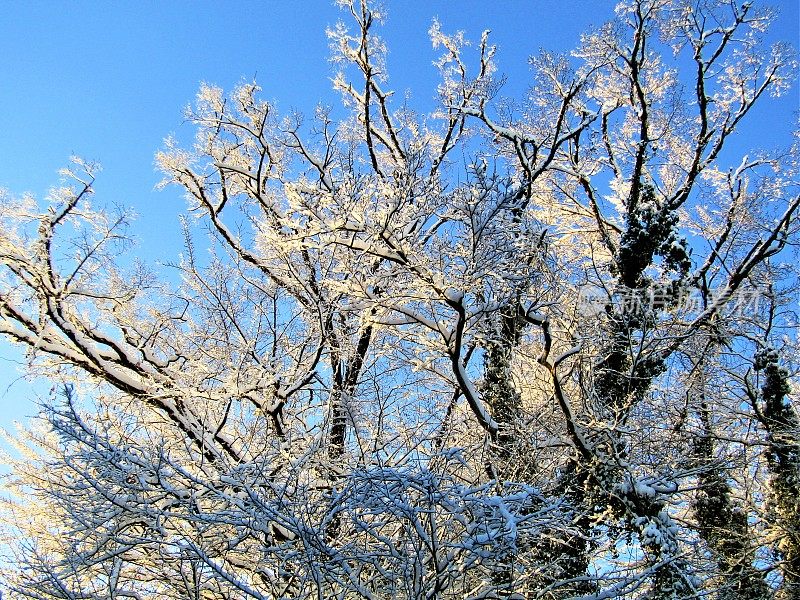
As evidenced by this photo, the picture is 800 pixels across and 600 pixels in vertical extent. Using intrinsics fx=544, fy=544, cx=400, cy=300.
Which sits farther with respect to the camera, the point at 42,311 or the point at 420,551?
the point at 42,311

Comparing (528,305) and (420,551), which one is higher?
(528,305)

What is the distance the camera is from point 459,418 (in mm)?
9242

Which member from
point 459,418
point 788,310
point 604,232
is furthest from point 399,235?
point 788,310

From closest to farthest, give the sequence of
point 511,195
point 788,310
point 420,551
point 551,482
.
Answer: point 420,551 → point 511,195 → point 551,482 → point 788,310

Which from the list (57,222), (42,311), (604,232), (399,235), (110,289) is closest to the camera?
(399,235)

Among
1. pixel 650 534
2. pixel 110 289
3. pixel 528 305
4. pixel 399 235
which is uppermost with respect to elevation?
pixel 110 289

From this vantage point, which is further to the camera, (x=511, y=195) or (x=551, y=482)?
(x=551, y=482)

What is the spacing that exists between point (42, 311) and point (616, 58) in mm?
11706

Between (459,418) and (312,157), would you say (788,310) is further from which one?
(312,157)

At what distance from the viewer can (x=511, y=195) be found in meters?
6.59

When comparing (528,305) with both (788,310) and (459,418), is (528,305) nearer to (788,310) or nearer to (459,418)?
(459,418)

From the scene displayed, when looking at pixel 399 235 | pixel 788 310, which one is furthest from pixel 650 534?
pixel 788 310

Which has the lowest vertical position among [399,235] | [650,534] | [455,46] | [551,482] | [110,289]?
[650,534]

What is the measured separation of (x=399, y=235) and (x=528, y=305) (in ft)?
7.34
